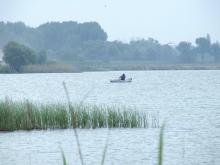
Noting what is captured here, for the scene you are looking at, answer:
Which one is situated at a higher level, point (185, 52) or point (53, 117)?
point (53, 117)

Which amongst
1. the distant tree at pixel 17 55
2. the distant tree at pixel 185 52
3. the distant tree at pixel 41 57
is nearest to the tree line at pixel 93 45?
the distant tree at pixel 185 52

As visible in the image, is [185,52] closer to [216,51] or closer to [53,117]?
[216,51]

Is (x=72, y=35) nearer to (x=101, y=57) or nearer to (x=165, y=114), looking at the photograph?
(x=101, y=57)

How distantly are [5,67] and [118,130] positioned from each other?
103 metres

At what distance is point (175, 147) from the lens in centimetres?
2420

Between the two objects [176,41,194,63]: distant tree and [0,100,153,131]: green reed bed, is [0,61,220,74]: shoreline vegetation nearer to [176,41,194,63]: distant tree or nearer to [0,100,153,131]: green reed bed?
[176,41,194,63]: distant tree

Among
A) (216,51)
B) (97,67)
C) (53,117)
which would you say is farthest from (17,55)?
(53,117)

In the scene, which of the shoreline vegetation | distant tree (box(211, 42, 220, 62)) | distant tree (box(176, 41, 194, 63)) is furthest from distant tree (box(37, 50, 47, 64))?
distant tree (box(211, 42, 220, 62))

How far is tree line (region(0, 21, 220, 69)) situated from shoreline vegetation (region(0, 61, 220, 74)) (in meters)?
1.82

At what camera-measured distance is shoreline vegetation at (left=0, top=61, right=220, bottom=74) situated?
132m

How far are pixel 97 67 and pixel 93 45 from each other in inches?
439

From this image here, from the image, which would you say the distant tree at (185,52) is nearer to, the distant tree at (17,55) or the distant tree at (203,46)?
the distant tree at (203,46)

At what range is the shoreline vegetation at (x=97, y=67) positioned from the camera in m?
132

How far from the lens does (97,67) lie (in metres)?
157
